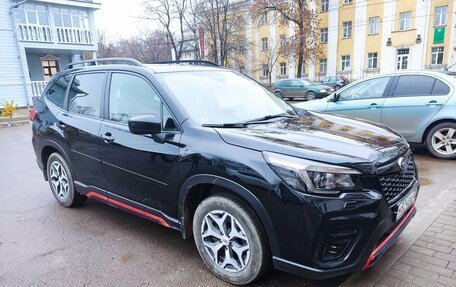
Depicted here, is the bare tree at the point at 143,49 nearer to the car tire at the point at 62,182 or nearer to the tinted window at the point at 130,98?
the car tire at the point at 62,182

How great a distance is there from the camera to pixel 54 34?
893 inches

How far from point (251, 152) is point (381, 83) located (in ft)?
16.7

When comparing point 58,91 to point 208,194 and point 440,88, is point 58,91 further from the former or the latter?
point 440,88

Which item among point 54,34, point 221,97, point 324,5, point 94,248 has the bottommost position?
point 94,248

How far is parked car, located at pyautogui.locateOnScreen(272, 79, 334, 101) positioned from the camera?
67.8ft

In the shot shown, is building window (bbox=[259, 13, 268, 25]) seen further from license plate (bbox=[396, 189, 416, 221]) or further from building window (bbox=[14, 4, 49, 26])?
license plate (bbox=[396, 189, 416, 221])

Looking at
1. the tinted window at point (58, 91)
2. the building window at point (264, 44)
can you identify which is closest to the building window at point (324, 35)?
the building window at point (264, 44)

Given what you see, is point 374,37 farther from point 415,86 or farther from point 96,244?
point 96,244

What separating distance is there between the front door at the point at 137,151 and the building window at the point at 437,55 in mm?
35740

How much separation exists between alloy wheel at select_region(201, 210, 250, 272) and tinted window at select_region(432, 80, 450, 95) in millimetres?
5067

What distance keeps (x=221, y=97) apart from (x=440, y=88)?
452 centimetres

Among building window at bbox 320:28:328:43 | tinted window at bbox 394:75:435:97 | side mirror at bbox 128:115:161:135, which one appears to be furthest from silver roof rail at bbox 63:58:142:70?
building window at bbox 320:28:328:43

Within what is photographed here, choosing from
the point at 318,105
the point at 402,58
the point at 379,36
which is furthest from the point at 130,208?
the point at 379,36

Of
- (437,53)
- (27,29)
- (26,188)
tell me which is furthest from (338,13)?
(26,188)
